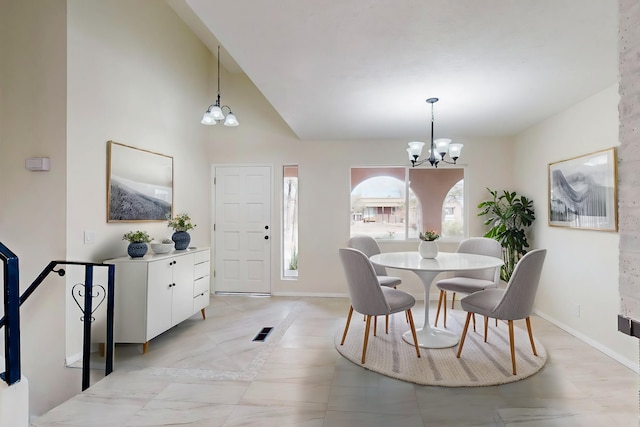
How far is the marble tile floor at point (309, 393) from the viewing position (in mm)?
1990

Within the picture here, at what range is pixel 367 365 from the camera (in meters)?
2.64

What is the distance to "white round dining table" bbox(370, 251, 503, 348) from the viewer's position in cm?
275

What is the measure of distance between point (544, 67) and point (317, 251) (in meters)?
3.42

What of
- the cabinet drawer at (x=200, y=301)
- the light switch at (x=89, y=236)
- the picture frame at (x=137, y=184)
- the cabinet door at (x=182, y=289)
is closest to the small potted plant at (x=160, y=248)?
the cabinet door at (x=182, y=289)

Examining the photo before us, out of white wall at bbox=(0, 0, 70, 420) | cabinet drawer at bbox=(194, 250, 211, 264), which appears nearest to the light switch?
white wall at bbox=(0, 0, 70, 420)

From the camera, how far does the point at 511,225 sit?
433cm

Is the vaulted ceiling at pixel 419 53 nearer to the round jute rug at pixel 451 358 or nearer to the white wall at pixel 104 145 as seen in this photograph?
the white wall at pixel 104 145

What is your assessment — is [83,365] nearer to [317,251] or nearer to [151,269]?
[151,269]

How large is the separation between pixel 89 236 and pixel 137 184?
0.78 metres

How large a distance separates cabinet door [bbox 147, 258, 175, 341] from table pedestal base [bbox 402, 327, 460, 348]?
7.36 feet

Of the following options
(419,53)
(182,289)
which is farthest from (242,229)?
(419,53)

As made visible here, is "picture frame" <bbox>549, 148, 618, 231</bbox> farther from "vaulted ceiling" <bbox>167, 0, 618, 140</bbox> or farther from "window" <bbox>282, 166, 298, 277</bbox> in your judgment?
"window" <bbox>282, 166, 298, 277</bbox>

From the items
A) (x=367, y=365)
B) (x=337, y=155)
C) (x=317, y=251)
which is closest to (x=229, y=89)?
(x=337, y=155)

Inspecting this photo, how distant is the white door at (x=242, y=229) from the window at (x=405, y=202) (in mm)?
1357
